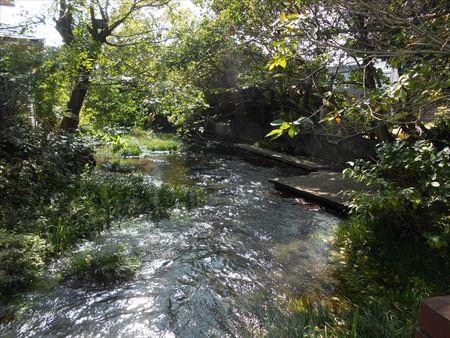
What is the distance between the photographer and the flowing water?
11.9 feet

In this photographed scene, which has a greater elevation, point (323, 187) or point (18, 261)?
point (323, 187)

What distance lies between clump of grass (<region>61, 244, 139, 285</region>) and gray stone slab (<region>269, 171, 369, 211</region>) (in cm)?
494

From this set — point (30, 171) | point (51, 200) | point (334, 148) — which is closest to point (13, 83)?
point (30, 171)

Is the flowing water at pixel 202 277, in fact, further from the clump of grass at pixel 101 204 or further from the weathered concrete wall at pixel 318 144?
the weathered concrete wall at pixel 318 144

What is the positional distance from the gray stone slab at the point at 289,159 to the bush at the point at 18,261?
967cm

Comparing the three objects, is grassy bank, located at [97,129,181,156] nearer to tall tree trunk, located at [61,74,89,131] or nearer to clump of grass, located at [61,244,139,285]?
tall tree trunk, located at [61,74,89,131]

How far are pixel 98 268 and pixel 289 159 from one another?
10308mm

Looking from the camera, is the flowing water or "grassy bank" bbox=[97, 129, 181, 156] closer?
the flowing water

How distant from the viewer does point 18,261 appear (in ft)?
13.9

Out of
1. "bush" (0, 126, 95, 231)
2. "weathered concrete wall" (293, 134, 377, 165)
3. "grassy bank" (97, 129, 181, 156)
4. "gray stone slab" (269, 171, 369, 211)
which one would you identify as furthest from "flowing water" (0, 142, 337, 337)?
"grassy bank" (97, 129, 181, 156)

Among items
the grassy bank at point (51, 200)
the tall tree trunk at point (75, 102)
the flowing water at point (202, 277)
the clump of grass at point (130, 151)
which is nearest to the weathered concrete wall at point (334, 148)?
the flowing water at point (202, 277)

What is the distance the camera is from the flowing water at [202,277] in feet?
11.9

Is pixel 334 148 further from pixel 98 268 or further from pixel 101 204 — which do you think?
pixel 98 268

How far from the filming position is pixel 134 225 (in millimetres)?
6387
